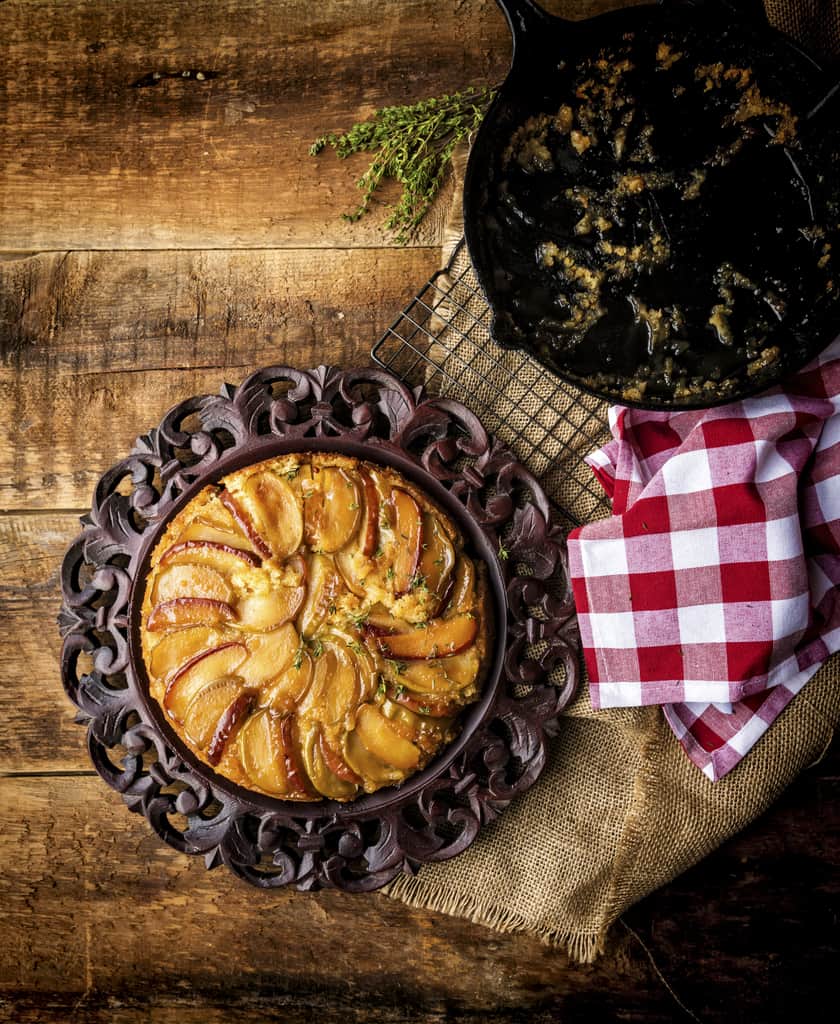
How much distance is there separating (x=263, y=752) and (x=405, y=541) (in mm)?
801

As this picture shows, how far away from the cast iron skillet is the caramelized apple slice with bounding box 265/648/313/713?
1165 mm

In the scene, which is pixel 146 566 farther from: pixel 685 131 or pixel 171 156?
pixel 685 131

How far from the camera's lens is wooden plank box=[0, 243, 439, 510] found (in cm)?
312

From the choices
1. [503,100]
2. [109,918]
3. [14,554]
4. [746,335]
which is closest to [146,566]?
[14,554]

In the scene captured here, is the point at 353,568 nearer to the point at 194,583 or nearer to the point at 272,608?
the point at 272,608

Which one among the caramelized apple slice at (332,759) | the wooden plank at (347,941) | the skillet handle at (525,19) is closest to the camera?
the skillet handle at (525,19)

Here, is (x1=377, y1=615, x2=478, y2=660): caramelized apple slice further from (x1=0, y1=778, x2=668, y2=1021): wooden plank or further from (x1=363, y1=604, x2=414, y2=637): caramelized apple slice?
(x1=0, y1=778, x2=668, y2=1021): wooden plank

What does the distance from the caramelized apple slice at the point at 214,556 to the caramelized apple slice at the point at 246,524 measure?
0.11ft

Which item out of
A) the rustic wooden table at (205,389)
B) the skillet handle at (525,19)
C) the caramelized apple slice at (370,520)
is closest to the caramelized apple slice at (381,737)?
the caramelized apple slice at (370,520)

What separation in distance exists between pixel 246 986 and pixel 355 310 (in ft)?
8.44

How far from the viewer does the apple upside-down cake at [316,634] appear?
266 centimetres

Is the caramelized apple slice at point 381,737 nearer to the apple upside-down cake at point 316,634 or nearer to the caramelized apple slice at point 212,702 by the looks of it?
the apple upside-down cake at point 316,634

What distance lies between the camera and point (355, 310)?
123 inches

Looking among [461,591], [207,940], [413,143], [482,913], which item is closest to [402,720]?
[461,591]
